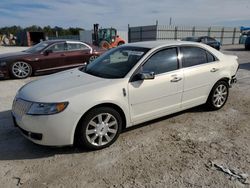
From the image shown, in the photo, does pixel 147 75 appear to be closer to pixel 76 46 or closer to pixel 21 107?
pixel 21 107

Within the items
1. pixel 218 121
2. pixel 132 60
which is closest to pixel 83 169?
pixel 132 60

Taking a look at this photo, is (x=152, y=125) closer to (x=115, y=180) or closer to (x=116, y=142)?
(x=116, y=142)

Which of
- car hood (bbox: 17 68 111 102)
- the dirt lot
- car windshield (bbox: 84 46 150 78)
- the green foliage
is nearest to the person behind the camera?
the dirt lot

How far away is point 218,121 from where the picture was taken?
397cm

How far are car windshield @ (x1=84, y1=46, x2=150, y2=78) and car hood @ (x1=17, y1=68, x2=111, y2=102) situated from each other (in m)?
0.21

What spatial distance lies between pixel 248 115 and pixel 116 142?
9.02ft

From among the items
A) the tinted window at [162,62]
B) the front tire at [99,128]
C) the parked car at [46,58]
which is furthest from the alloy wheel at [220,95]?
the parked car at [46,58]

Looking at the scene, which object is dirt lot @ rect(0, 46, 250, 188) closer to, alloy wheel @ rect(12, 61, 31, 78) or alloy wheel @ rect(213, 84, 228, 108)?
alloy wheel @ rect(213, 84, 228, 108)

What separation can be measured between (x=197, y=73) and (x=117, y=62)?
57.3 inches

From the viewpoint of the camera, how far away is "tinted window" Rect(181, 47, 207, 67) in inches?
151

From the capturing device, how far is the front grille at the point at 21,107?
9.29 ft

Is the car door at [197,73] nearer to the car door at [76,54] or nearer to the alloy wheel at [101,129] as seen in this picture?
the alloy wheel at [101,129]

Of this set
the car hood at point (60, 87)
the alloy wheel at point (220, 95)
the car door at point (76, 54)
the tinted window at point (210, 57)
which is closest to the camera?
the car hood at point (60, 87)

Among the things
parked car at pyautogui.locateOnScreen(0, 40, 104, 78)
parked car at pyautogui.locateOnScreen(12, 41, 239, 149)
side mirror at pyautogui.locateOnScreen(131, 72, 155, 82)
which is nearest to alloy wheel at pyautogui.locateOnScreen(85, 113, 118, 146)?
parked car at pyautogui.locateOnScreen(12, 41, 239, 149)
